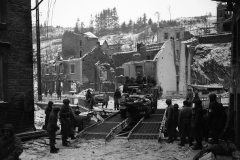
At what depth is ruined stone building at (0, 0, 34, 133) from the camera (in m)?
11.9

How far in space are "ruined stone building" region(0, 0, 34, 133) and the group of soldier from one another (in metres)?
6.87

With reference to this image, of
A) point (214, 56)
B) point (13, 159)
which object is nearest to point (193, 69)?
point (214, 56)

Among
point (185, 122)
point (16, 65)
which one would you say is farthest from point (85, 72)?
point (185, 122)

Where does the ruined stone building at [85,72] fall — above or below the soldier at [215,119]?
above

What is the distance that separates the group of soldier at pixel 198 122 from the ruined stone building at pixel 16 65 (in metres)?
6.87

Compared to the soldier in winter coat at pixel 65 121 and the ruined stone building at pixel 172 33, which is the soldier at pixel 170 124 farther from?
the ruined stone building at pixel 172 33

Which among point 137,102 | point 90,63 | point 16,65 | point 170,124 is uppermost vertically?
point 90,63

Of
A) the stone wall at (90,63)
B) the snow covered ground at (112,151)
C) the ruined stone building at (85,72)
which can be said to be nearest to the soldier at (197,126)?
the snow covered ground at (112,151)

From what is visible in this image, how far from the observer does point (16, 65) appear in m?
12.4

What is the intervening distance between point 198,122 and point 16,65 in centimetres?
860

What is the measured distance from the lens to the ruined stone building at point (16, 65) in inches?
469

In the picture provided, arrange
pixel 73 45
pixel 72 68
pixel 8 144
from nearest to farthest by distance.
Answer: pixel 8 144 < pixel 72 68 < pixel 73 45

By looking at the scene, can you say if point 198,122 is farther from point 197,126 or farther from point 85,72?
point 85,72

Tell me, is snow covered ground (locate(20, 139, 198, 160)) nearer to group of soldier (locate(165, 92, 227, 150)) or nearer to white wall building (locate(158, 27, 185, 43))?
group of soldier (locate(165, 92, 227, 150))
